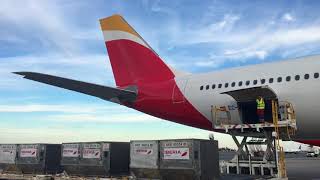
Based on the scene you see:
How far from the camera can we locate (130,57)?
794 inches

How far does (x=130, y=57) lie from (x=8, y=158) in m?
8.18

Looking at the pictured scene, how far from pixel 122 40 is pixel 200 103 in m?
6.26

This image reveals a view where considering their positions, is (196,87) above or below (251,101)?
above

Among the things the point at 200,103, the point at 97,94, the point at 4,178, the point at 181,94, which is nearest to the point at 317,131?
the point at 200,103

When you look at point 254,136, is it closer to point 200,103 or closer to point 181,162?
point 200,103

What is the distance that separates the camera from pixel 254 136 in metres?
15.8

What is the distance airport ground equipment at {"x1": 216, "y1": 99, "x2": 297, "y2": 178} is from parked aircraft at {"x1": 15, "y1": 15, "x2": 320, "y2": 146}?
533 mm

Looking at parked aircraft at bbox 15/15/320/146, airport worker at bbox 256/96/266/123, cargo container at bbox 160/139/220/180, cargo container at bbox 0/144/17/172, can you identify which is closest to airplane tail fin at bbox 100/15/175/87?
parked aircraft at bbox 15/15/320/146

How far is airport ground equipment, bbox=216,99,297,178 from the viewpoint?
13180 mm

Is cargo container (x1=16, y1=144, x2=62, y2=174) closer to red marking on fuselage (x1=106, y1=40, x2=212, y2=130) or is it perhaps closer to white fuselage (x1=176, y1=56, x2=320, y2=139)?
red marking on fuselage (x1=106, y1=40, x2=212, y2=130)

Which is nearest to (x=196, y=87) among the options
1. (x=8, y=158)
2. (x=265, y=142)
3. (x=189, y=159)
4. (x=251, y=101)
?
(x=251, y=101)

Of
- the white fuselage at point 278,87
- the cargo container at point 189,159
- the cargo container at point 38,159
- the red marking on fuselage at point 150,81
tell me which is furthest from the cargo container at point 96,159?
the white fuselage at point 278,87

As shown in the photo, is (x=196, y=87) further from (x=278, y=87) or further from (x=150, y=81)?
(x=278, y=87)

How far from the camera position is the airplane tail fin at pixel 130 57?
64.2ft
